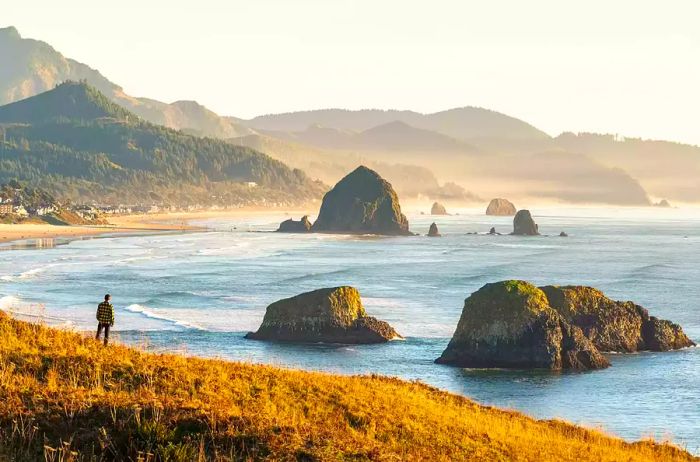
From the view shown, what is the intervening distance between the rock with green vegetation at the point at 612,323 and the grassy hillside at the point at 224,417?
28108 mm

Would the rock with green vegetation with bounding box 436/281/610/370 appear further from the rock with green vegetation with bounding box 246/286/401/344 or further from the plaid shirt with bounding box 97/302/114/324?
the plaid shirt with bounding box 97/302/114/324

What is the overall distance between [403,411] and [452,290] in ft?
232

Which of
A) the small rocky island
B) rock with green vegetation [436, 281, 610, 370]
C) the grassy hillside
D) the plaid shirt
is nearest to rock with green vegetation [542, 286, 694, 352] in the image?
the small rocky island

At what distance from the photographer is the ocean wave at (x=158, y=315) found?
66.0 metres

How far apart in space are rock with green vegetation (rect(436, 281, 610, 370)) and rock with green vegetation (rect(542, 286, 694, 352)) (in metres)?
4.04

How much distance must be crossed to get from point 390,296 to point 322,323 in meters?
28.7

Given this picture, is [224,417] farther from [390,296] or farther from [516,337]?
[390,296]

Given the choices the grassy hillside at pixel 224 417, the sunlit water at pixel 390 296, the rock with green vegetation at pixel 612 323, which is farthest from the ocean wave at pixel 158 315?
the grassy hillside at pixel 224 417

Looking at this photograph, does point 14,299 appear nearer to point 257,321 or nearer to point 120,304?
point 120,304

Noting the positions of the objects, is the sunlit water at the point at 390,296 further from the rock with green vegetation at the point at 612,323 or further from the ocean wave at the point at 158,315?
the rock with green vegetation at the point at 612,323

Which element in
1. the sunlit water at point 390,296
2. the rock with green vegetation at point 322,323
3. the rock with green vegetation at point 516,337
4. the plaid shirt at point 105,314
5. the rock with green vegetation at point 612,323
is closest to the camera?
the plaid shirt at point 105,314

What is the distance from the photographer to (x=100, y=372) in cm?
2355

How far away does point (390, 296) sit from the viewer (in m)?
88.7

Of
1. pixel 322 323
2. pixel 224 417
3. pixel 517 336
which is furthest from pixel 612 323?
pixel 224 417
